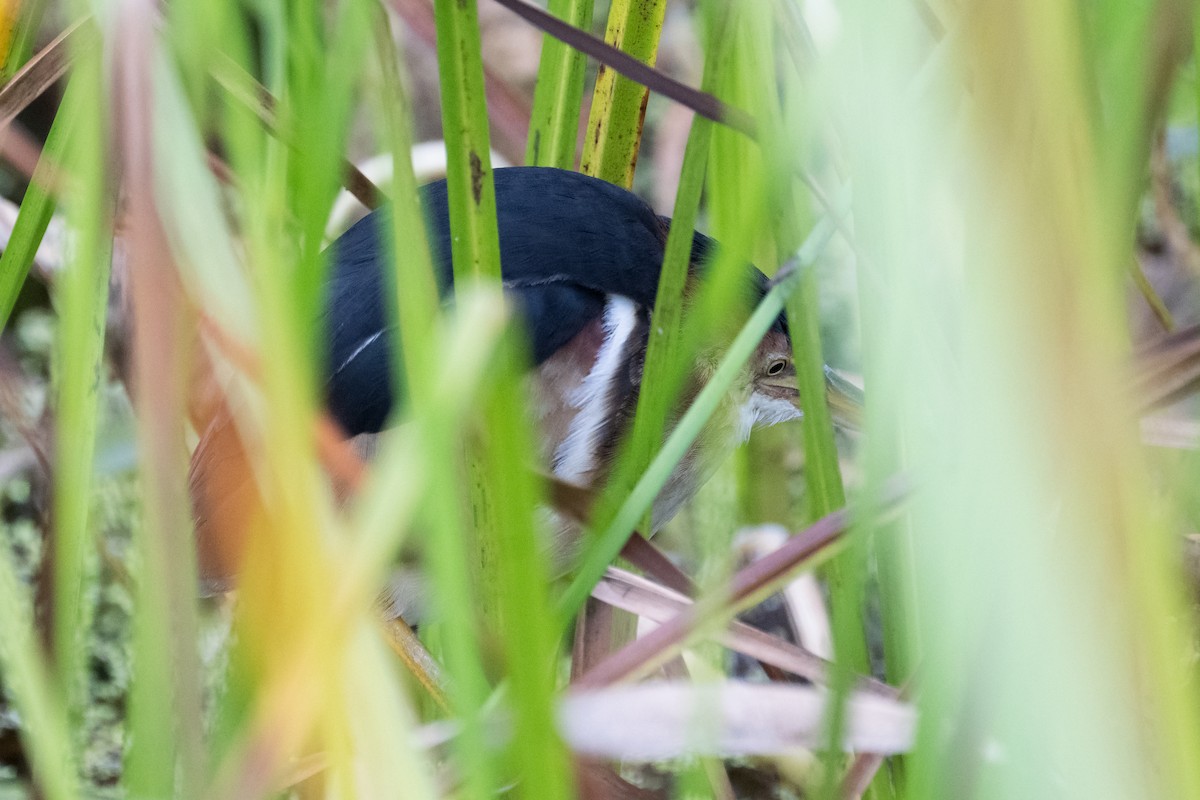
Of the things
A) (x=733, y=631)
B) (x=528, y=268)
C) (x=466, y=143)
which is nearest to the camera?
(x=466, y=143)

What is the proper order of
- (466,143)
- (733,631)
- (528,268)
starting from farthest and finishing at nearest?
(528,268), (733,631), (466,143)

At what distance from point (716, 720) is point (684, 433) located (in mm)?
110

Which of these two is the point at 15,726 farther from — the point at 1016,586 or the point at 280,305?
the point at 1016,586

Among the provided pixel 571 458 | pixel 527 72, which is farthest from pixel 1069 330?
pixel 527 72

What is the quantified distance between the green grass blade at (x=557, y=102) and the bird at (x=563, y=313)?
2cm

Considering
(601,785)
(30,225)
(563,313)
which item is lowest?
(601,785)

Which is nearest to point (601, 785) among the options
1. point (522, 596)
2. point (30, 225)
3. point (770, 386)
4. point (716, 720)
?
point (716, 720)

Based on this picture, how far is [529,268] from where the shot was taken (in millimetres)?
843

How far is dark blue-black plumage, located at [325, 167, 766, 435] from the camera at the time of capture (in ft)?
2.57

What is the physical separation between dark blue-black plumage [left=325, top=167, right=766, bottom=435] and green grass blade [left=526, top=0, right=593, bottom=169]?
0.02 m

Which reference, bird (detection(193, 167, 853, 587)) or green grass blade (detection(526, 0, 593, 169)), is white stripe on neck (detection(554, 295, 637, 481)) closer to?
bird (detection(193, 167, 853, 587))

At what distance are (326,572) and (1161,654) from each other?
0.21 metres

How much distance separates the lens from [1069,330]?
253 millimetres

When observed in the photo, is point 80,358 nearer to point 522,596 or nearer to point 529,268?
point 522,596
